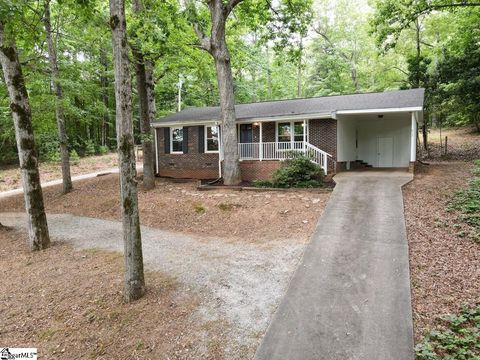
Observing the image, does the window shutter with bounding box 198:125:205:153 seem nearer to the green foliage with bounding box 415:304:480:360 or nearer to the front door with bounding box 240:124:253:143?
the front door with bounding box 240:124:253:143

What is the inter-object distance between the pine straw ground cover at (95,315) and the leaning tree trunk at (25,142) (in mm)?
1148

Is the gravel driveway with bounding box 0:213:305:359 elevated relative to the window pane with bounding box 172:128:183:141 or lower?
lower

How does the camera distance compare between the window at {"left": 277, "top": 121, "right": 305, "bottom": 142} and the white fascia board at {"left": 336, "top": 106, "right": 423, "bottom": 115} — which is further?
the window at {"left": 277, "top": 121, "right": 305, "bottom": 142}

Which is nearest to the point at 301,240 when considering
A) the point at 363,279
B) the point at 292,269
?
the point at 292,269

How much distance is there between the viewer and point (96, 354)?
11.3 feet

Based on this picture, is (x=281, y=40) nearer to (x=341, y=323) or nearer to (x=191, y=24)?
(x=191, y=24)

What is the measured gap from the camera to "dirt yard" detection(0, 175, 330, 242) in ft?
24.1

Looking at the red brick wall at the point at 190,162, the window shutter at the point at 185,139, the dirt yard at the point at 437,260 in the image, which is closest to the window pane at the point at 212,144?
the red brick wall at the point at 190,162

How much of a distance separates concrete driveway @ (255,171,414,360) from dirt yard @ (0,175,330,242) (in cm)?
91

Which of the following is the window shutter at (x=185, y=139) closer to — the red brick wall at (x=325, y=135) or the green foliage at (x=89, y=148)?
the red brick wall at (x=325, y=135)

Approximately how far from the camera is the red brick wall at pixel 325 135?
12.1 metres

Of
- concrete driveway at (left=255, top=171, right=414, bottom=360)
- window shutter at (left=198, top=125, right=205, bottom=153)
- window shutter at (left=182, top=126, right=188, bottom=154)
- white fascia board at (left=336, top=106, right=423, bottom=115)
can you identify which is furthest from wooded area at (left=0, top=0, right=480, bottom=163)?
concrete driveway at (left=255, top=171, right=414, bottom=360)

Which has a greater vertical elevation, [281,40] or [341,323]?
[281,40]

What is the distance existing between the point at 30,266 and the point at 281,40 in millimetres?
12727
